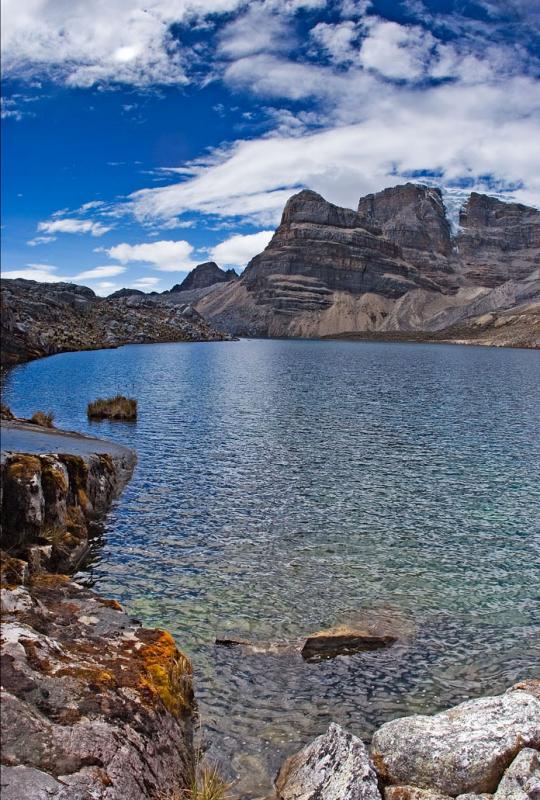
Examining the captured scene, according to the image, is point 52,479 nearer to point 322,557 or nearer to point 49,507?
point 49,507

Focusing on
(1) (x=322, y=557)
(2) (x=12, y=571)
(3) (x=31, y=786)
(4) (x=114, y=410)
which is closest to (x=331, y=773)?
(3) (x=31, y=786)

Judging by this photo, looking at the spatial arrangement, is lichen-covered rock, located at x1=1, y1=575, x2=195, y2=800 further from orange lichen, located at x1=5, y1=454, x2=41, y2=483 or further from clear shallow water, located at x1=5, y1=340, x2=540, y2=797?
orange lichen, located at x1=5, y1=454, x2=41, y2=483

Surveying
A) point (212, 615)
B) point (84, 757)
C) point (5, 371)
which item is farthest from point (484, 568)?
point (5, 371)

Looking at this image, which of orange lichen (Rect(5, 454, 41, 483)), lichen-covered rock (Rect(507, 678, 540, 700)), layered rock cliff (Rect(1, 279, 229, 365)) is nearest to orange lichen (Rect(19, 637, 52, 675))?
orange lichen (Rect(5, 454, 41, 483))

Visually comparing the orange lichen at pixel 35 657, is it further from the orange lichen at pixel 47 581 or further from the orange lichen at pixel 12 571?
the orange lichen at pixel 47 581

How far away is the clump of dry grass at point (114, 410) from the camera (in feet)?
153

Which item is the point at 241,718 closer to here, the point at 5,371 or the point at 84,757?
the point at 84,757

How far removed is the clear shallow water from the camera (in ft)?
42.4

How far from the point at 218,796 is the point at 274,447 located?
92.6 feet

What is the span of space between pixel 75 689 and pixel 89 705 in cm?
38

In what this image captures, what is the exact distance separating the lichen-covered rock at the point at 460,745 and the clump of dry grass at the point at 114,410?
128 ft

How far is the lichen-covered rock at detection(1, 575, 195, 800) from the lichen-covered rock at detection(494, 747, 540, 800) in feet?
15.8

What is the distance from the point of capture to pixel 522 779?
8.63 meters

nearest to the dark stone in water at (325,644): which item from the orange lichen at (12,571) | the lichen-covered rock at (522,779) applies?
the orange lichen at (12,571)
